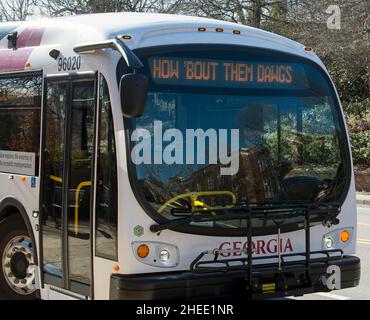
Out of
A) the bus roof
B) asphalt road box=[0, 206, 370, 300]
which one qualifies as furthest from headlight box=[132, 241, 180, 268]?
asphalt road box=[0, 206, 370, 300]

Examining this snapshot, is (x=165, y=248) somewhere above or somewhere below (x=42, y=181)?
below

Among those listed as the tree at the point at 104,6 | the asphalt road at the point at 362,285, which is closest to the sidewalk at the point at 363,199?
the asphalt road at the point at 362,285

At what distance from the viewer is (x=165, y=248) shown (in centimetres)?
543

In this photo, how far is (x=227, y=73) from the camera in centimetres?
590

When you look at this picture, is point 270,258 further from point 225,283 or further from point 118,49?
point 118,49

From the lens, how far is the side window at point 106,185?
540 centimetres

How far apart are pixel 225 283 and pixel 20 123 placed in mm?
2861

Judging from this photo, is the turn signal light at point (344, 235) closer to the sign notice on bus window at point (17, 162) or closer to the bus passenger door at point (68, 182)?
the bus passenger door at point (68, 182)

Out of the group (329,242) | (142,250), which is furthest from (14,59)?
(329,242)

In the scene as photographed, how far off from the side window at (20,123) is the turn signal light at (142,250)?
1.72m
